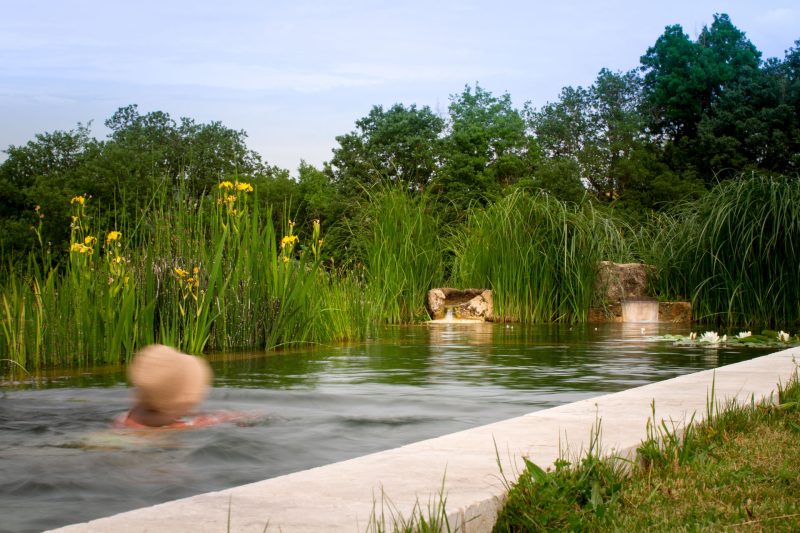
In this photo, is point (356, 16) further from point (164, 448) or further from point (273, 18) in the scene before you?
point (164, 448)

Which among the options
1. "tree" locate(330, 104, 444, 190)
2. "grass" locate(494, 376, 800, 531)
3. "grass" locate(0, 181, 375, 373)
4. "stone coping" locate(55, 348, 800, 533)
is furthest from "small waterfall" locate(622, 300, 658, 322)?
"tree" locate(330, 104, 444, 190)

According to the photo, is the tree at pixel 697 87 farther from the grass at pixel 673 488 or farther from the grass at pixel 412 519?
the grass at pixel 412 519

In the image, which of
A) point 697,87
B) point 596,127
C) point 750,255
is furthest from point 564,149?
point 750,255

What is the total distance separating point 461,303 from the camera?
13758 millimetres

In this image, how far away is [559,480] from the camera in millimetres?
2482

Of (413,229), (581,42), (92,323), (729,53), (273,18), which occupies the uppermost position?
(729,53)

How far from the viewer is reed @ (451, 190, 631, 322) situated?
13305 millimetres

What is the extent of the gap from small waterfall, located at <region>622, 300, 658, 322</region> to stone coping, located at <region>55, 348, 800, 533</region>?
418 inches

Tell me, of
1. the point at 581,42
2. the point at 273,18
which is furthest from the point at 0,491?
the point at 581,42

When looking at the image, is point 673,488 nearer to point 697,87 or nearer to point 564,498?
point 564,498

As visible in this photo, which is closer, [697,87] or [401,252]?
[401,252]

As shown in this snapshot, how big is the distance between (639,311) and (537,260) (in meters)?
2.20

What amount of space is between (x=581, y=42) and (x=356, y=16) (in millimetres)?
16065

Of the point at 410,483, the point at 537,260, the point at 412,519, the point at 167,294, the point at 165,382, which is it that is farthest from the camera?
the point at 537,260
